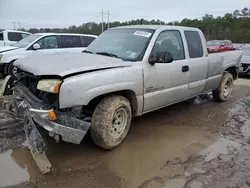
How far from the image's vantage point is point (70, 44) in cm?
941

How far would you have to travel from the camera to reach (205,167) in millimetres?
3139

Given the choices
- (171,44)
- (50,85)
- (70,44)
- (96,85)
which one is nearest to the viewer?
(50,85)

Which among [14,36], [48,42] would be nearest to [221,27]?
[14,36]

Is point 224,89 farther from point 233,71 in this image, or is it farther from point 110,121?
point 110,121

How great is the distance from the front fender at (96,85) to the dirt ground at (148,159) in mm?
884

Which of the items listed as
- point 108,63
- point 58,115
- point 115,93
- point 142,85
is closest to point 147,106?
point 142,85

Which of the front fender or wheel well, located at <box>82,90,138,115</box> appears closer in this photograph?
the front fender

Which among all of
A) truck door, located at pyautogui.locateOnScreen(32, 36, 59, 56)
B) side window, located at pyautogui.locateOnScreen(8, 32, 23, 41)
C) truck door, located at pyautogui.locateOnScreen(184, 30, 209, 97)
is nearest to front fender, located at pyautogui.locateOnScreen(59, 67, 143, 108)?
truck door, located at pyautogui.locateOnScreen(184, 30, 209, 97)

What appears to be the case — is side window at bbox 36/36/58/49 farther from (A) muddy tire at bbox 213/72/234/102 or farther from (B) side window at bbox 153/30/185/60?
(A) muddy tire at bbox 213/72/234/102

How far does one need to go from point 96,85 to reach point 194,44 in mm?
2793

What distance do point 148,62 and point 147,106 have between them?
738mm

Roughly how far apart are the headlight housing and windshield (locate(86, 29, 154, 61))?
1.33m

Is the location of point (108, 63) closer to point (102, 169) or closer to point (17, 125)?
point (102, 169)

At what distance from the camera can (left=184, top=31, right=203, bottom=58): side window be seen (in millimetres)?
4691
